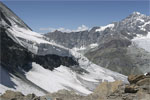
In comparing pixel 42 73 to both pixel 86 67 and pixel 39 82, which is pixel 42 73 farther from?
pixel 86 67

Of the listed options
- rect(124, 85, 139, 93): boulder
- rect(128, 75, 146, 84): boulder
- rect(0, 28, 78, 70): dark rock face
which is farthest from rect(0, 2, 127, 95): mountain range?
rect(124, 85, 139, 93): boulder

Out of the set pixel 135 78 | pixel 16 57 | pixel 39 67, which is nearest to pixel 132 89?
pixel 135 78

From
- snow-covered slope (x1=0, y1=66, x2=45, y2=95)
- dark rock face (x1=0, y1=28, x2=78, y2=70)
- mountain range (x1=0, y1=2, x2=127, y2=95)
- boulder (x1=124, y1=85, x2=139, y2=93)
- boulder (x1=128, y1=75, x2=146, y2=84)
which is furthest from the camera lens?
dark rock face (x1=0, y1=28, x2=78, y2=70)

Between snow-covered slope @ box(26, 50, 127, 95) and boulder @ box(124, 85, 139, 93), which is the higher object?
snow-covered slope @ box(26, 50, 127, 95)

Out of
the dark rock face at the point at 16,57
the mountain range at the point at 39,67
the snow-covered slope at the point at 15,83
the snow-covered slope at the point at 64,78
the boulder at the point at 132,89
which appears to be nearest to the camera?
the boulder at the point at 132,89

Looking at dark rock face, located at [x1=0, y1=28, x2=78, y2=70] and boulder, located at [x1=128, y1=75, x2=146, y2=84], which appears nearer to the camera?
boulder, located at [x1=128, y1=75, x2=146, y2=84]

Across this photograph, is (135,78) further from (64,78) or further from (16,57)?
(64,78)

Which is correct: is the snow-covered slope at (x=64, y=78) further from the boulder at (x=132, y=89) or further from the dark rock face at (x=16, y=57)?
the boulder at (x=132, y=89)

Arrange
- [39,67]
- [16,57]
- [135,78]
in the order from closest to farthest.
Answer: [135,78] → [16,57] → [39,67]

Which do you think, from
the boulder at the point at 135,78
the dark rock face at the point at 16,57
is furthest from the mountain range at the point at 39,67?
the boulder at the point at 135,78

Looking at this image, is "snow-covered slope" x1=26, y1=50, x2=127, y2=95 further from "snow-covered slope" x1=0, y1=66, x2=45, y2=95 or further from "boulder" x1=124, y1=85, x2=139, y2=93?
"boulder" x1=124, y1=85, x2=139, y2=93

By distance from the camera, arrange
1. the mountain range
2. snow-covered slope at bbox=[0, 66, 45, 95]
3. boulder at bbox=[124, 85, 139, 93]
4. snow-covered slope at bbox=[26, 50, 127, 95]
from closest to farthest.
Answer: boulder at bbox=[124, 85, 139, 93], snow-covered slope at bbox=[0, 66, 45, 95], the mountain range, snow-covered slope at bbox=[26, 50, 127, 95]

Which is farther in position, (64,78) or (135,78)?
(64,78)

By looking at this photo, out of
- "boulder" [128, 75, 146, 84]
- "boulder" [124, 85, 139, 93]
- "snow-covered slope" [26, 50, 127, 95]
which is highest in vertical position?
"snow-covered slope" [26, 50, 127, 95]
